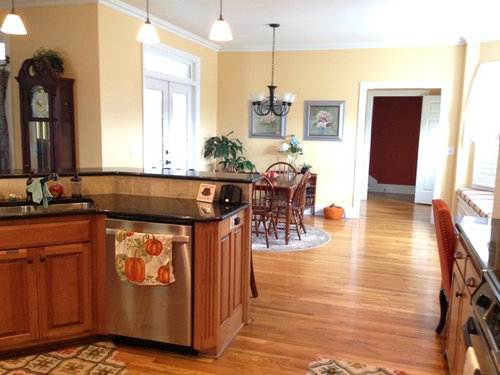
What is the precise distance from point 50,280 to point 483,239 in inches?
96.7

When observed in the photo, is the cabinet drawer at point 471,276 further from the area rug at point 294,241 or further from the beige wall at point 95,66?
the beige wall at point 95,66

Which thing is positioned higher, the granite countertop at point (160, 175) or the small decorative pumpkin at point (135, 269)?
the granite countertop at point (160, 175)

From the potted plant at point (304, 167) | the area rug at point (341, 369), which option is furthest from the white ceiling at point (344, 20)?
the area rug at point (341, 369)

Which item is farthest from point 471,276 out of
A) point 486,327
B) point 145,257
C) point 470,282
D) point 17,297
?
point 17,297

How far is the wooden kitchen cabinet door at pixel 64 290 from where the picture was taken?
262 centimetres

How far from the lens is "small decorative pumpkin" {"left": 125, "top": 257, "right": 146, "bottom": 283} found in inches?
101

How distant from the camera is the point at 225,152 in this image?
6.95 meters

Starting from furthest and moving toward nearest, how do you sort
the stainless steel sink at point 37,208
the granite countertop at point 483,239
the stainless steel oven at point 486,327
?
the stainless steel sink at point 37,208
the granite countertop at point 483,239
the stainless steel oven at point 486,327

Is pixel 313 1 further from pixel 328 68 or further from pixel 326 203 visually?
pixel 326 203

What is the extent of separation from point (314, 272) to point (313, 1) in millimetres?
2776

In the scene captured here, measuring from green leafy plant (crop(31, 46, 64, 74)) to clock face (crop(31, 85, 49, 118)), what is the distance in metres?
0.27

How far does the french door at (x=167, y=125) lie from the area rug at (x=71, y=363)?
10.5ft

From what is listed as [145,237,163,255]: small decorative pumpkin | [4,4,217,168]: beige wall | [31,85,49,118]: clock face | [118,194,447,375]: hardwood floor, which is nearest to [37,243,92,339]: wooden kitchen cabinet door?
[118,194,447,375]: hardwood floor

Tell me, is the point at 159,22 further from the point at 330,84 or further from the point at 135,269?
the point at 135,269
